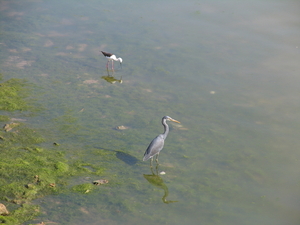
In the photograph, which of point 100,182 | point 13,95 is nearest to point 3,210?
point 100,182

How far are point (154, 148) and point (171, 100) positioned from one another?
11.2 feet

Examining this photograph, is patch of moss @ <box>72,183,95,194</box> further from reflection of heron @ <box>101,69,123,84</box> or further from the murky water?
reflection of heron @ <box>101,69,123,84</box>

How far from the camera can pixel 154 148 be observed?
9.05m

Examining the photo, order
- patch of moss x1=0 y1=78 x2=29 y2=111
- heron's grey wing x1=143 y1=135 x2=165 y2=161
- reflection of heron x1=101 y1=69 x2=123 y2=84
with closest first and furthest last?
heron's grey wing x1=143 y1=135 x2=165 y2=161
patch of moss x1=0 y1=78 x2=29 y2=111
reflection of heron x1=101 y1=69 x2=123 y2=84

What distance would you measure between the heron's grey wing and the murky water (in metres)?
0.39

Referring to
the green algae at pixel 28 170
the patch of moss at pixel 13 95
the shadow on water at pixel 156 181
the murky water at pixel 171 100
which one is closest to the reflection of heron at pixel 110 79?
the murky water at pixel 171 100

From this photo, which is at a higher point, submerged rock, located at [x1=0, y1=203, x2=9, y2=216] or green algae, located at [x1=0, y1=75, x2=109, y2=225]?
submerged rock, located at [x1=0, y1=203, x2=9, y2=216]

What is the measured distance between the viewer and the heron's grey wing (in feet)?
29.3

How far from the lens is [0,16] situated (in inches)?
743

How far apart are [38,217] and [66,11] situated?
48.4 feet

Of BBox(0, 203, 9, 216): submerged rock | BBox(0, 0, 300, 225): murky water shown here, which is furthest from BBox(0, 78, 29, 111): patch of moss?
BBox(0, 203, 9, 216): submerged rock

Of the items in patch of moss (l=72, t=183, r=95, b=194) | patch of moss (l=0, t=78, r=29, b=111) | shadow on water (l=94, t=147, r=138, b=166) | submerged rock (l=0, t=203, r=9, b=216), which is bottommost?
patch of moss (l=72, t=183, r=95, b=194)

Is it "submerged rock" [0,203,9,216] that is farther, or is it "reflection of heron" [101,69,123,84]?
"reflection of heron" [101,69,123,84]

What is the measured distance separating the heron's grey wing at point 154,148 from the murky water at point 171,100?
392 millimetres
